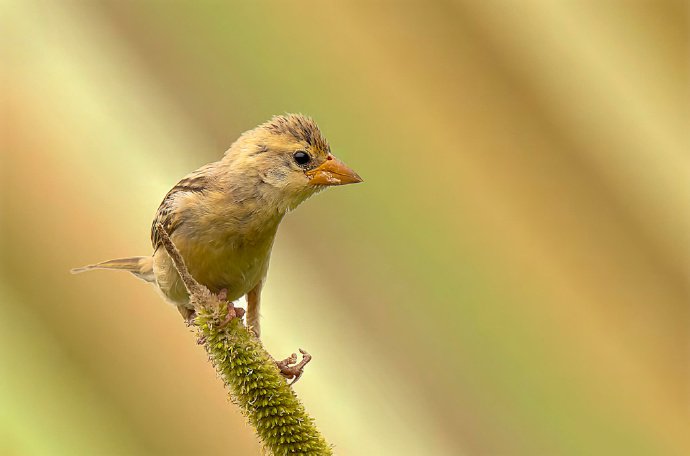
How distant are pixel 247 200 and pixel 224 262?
0.17 m

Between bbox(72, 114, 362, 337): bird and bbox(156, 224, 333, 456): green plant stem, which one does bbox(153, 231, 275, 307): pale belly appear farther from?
bbox(156, 224, 333, 456): green plant stem

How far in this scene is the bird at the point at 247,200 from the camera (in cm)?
207

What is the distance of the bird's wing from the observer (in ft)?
7.29

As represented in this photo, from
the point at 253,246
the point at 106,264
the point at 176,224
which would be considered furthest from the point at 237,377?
the point at 106,264

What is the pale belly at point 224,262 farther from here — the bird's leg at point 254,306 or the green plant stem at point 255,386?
the green plant stem at point 255,386

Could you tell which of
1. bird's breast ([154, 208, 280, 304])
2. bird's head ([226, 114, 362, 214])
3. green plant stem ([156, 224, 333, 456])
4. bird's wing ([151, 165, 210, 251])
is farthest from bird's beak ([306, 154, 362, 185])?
green plant stem ([156, 224, 333, 456])

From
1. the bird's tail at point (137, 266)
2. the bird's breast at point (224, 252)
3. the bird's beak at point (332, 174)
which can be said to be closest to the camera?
the bird's beak at point (332, 174)

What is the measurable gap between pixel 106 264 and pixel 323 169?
2.92ft

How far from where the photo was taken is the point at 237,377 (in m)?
1.64

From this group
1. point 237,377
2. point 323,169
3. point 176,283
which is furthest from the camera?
point 176,283

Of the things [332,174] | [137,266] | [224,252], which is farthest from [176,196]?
[332,174]

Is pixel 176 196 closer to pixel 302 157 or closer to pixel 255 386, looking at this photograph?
pixel 302 157

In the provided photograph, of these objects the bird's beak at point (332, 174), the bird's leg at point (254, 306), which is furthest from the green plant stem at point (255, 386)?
the bird's leg at point (254, 306)

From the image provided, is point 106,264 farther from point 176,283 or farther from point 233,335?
point 233,335
